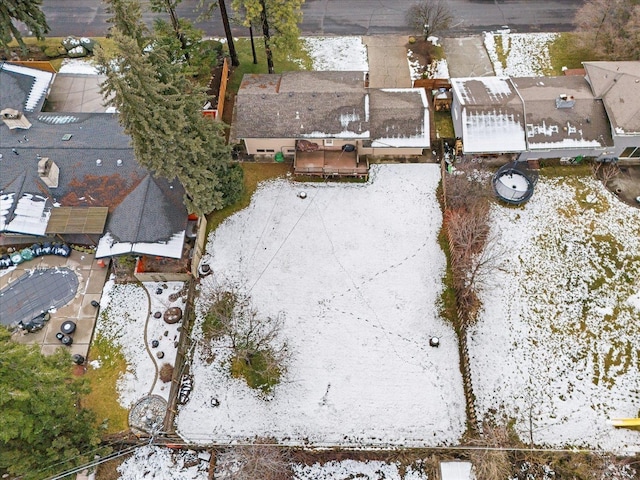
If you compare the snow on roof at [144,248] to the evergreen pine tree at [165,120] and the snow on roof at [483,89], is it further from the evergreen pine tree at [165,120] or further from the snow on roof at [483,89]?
the snow on roof at [483,89]

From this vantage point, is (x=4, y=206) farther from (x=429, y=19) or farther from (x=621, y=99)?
(x=621, y=99)

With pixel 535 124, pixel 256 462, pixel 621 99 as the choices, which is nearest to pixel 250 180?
pixel 256 462

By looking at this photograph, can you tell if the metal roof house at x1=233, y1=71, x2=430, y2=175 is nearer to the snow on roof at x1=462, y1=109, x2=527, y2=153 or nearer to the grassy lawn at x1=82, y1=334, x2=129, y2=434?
the snow on roof at x1=462, y1=109, x2=527, y2=153

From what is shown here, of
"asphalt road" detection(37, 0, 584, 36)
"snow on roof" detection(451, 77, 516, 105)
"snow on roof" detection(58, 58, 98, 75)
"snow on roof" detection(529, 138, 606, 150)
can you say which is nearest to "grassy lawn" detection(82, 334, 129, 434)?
"snow on roof" detection(58, 58, 98, 75)

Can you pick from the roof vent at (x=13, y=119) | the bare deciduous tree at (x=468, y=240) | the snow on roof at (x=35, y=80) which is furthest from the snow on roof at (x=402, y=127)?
the snow on roof at (x=35, y=80)

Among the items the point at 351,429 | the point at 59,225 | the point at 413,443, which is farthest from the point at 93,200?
the point at 413,443
